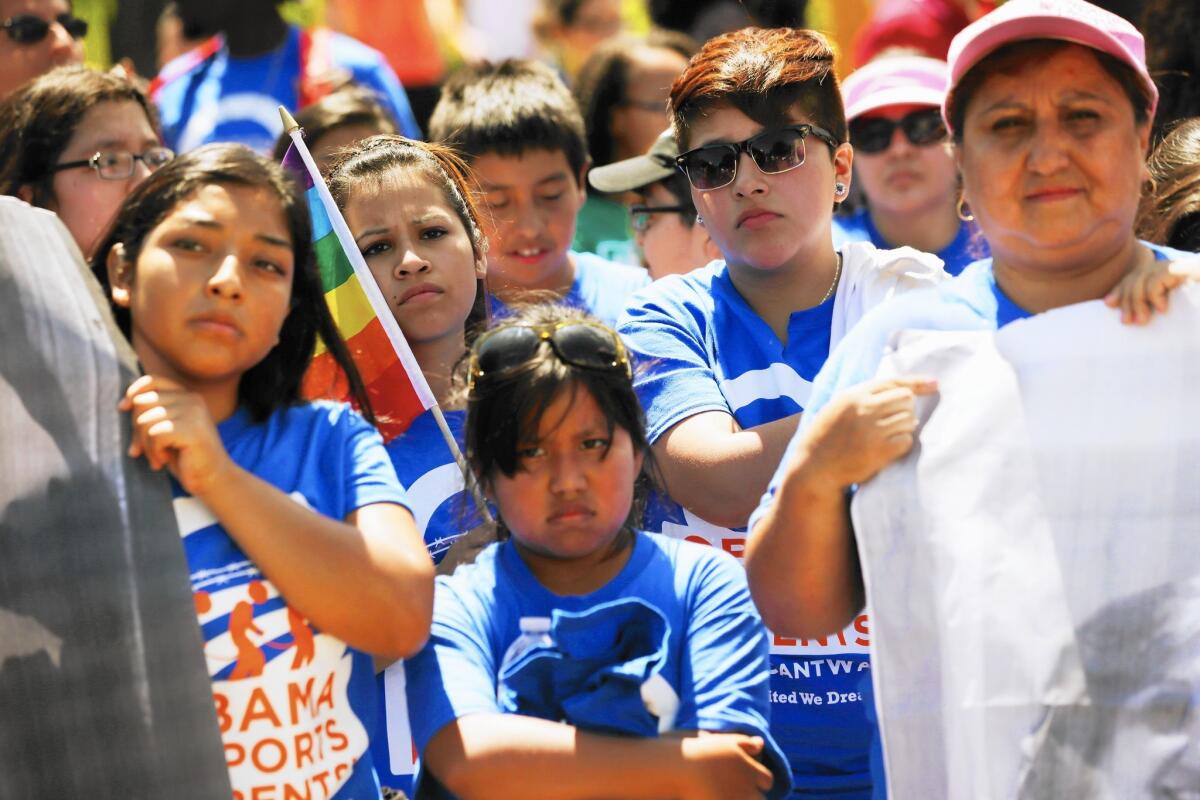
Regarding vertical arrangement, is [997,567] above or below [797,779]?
above

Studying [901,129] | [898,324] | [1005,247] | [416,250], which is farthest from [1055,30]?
[901,129]

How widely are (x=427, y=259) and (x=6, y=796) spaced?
168 centimetres

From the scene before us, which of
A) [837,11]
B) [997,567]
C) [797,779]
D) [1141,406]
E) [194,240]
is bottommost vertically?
[797,779]

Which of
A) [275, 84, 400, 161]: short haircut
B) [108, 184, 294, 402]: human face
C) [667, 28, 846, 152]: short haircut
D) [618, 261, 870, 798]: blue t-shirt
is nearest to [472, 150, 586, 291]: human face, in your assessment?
[275, 84, 400, 161]: short haircut

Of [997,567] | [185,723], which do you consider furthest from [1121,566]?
[185,723]

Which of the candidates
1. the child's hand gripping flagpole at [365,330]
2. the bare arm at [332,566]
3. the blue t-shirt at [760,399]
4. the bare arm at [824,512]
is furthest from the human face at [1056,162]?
the child's hand gripping flagpole at [365,330]

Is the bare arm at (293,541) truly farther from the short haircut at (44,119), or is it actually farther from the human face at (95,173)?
the short haircut at (44,119)

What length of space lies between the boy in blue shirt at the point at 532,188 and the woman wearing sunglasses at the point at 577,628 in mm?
1791

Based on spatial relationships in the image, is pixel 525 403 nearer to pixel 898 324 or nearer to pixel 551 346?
pixel 551 346

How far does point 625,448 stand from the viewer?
2852mm

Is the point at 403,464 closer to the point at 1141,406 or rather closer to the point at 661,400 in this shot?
the point at 661,400

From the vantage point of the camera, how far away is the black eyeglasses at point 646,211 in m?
4.84

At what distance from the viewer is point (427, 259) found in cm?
385

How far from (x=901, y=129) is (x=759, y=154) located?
1.87 m
